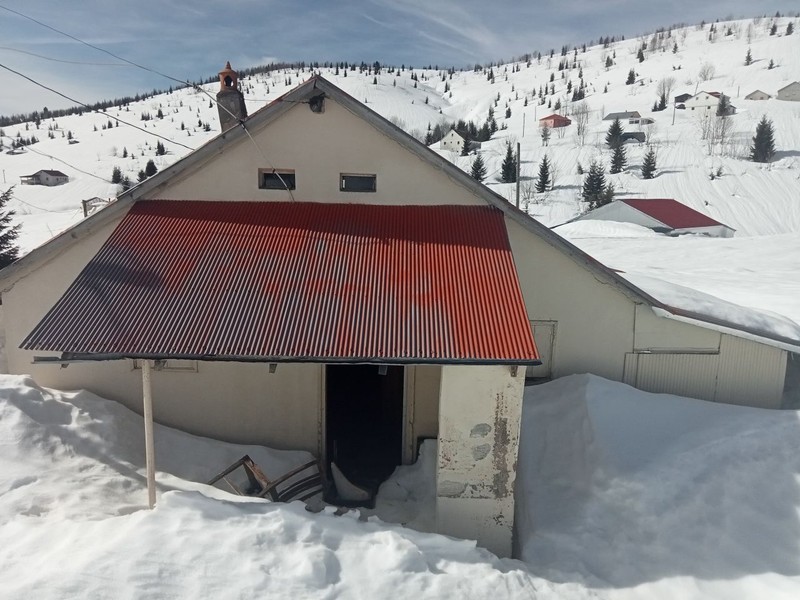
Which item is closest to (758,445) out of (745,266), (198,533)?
(198,533)

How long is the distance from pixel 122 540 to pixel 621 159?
78.8 metres

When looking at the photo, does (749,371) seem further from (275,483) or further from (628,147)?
(628,147)

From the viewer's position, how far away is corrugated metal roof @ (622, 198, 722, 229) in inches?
1754

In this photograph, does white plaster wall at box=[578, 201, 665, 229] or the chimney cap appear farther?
white plaster wall at box=[578, 201, 665, 229]

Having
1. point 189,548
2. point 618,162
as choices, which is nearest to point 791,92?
point 618,162

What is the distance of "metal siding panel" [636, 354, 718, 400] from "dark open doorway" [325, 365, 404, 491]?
498cm

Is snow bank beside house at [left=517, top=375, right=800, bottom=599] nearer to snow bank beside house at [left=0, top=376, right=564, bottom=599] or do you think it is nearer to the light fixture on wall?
snow bank beside house at [left=0, top=376, right=564, bottom=599]

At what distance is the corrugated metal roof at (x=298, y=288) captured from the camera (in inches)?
288

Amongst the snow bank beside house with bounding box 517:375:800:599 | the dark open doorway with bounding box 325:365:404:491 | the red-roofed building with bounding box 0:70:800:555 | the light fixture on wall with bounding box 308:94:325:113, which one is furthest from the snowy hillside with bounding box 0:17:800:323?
the light fixture on wall with bounding box 308:94:325:113

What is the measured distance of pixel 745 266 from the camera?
27.1 m

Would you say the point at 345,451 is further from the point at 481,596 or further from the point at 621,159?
the point at 621,159

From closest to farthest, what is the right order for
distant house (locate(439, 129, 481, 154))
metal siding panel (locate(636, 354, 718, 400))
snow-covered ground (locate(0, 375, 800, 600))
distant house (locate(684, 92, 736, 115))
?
snow-covered ground (locate(0, 375, 800, 600)), metal siding panel (locate(636, 354, 718, 400)), distant house (locate(439, 129, 481, 154)), distant house (locate(684, 92, 736, 115))

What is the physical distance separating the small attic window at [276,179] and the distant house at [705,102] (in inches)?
4394

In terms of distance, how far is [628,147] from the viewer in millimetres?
84688
